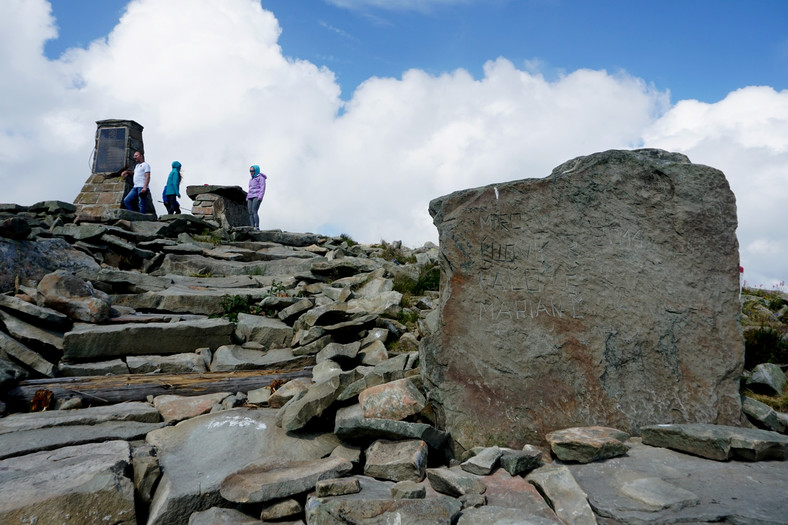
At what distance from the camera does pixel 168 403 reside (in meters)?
5.04

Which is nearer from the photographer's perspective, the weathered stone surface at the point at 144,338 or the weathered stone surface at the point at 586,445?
the weathered stone surface at the point at 586,445

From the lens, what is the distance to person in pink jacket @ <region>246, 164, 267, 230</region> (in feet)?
53.4

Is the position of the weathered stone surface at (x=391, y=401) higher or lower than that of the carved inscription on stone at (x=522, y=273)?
lower

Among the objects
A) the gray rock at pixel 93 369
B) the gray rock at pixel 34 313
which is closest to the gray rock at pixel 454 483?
the gray rock at pixel 93 369

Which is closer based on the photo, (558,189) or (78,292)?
(558,189)

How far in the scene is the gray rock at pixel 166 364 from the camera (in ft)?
19.1

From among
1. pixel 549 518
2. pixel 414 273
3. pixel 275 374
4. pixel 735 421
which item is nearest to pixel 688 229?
pixel 735 421

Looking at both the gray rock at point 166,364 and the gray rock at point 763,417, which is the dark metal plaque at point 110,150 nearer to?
the gray rock at point 166,364

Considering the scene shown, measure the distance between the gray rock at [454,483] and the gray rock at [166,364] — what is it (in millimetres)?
3422

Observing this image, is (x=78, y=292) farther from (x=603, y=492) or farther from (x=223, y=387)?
(x=603, y=492)

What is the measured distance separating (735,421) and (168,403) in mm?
4825

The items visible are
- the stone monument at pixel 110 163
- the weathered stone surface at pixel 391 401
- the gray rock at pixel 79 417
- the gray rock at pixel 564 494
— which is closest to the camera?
the gray rock at pixel 564 494

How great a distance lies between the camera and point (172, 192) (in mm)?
16750

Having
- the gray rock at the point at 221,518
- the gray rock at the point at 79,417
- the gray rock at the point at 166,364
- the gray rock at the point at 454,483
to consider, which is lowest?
the gray rock at the point at 221,518
